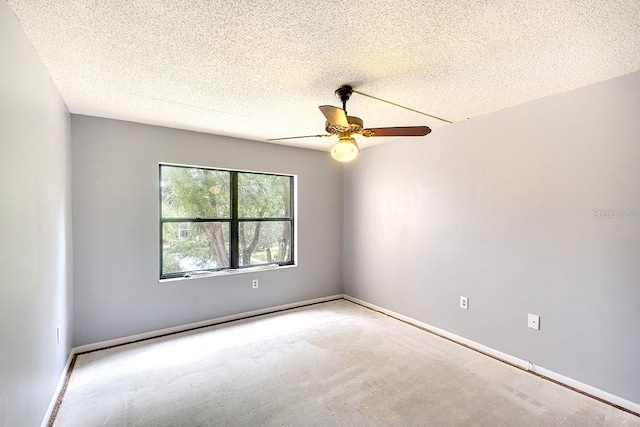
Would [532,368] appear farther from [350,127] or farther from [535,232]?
[350,127]

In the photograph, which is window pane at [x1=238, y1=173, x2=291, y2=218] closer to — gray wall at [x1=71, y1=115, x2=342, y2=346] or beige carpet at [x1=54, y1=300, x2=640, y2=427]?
gray wall at [x1=71, y1=115, x2=342, y2=346]

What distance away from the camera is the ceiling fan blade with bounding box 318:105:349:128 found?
1.87m

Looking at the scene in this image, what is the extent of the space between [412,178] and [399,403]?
245 cm

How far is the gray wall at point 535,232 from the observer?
2.14 m

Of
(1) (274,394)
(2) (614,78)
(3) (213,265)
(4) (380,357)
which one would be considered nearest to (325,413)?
(1) (274,394)

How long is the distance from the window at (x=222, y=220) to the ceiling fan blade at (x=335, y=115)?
7.30 ft

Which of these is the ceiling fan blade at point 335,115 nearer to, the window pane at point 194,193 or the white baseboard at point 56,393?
the window pane at point 194,193

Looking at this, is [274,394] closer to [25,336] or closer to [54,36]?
[25,336]

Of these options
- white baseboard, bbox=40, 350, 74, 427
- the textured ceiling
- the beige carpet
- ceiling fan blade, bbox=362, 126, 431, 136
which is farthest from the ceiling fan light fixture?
white baseboard, bbox=40, 350, 74, 427

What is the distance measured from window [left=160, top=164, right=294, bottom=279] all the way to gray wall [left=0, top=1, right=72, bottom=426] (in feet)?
3.61

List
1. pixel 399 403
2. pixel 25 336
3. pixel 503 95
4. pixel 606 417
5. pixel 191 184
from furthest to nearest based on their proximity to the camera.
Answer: pixel 191 184 < pixel 503 95 < pixel 399 403 < pixel 606 417 < pixel 25 336

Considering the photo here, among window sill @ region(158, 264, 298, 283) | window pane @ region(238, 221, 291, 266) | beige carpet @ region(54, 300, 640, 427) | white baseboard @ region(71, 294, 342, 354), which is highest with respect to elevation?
window pane @ region(238, 221, 291, 266)

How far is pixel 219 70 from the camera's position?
6.81ft

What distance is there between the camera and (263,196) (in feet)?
13.7
